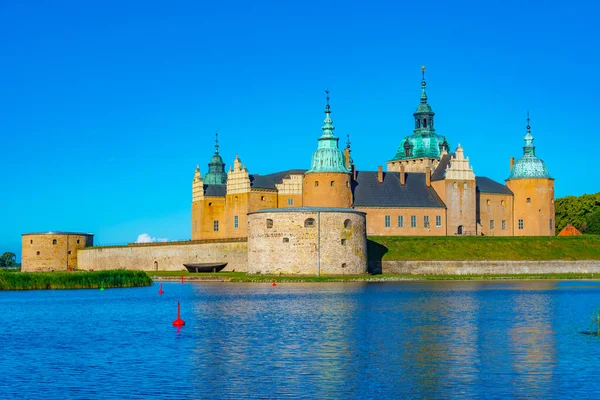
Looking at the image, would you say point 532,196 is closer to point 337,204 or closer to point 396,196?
point 396,196

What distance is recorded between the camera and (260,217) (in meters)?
60.6

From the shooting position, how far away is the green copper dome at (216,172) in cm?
8594

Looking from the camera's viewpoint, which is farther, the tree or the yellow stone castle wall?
the tree

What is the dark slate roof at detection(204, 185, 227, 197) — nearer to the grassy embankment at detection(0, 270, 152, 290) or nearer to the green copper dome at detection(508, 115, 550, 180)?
the grassy embankment at detection(0, 270, 152, 290)

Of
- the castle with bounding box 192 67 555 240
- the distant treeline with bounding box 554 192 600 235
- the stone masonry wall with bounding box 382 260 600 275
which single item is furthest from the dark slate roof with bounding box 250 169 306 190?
the distant treeline with bounding box 554 192 600 235

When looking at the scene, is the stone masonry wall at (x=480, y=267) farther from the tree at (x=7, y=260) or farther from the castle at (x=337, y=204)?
the tree at (x=7, y=260)

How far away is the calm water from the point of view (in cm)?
2019

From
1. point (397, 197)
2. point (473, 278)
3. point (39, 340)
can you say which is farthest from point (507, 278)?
point (39, 340)

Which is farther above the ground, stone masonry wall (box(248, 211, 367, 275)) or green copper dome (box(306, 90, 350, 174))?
green copper dome (box(306, 90, 350, 174))

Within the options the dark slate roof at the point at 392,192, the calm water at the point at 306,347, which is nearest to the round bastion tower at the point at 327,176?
the dark slate roof at the point at 392,192

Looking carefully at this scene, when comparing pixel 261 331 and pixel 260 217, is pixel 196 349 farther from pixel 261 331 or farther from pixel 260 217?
pixel 260 217

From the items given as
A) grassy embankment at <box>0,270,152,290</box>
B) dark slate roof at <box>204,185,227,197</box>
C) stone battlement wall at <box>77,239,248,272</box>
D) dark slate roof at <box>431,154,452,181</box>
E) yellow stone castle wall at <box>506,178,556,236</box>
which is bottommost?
grassy embankment at <box>0,270,152,290</box>

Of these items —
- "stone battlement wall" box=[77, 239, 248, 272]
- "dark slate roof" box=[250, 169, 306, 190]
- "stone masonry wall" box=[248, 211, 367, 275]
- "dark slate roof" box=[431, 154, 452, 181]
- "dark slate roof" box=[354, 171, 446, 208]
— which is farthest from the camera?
"dark slate roof" box=[431, 154, 452, 181]

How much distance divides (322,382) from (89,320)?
55.8 feet
